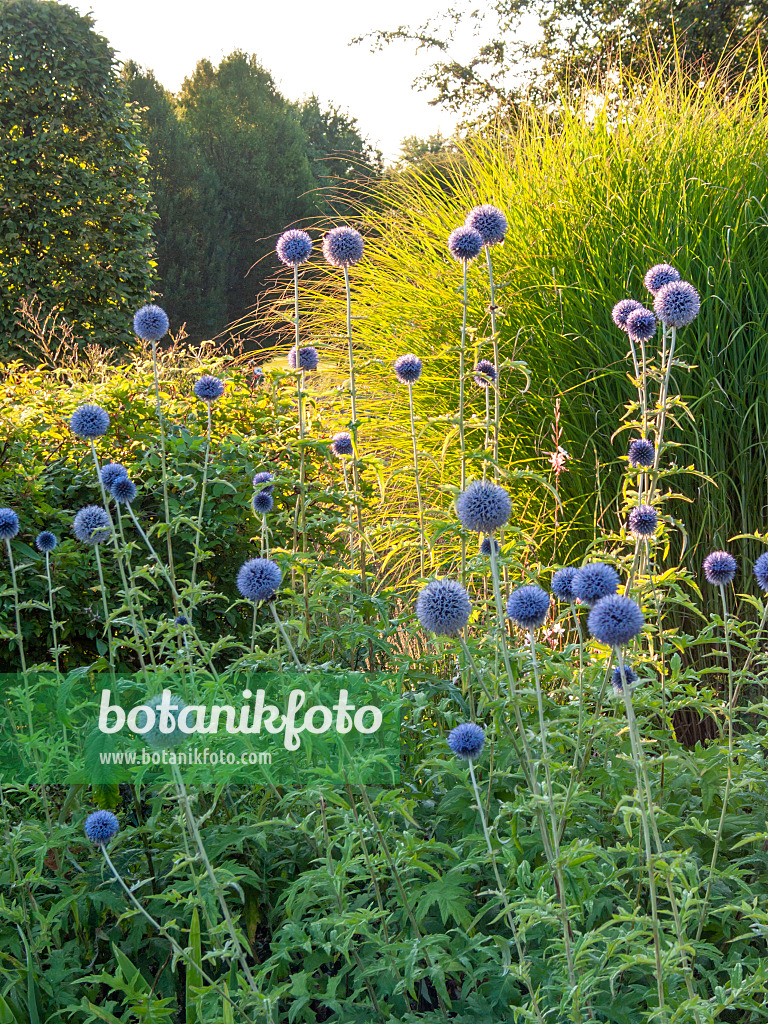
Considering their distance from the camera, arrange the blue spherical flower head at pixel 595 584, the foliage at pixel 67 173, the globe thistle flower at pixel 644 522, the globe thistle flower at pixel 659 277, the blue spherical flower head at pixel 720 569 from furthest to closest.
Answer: the foliage at pixel 67 173 < the globe thistle flower at pixel 659 277 < the blue spherical flower head at pixel 720 569 < the globe thistle flower at pixel 644 522 < the blue spherical flower head at pixel 595 584

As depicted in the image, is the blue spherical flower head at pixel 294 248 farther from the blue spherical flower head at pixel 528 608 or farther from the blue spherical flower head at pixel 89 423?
the blue spherical flower head at pixel 528 608

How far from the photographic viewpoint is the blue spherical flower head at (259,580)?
2.09 m

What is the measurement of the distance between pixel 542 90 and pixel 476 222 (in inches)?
478

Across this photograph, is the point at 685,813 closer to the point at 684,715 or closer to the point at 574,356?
the point at 684,715

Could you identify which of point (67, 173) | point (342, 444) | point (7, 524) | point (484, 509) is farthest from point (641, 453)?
point (67, 173)

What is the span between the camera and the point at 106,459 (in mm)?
3900

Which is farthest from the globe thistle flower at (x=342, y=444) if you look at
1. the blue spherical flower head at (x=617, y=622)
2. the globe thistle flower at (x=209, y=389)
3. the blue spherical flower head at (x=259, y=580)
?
the blue spherical flower head at (x=617, y=622)

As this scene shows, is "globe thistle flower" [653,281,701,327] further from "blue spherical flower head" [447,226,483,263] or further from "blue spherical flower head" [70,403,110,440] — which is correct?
"blue spherical flower head" [70,403,110,440]

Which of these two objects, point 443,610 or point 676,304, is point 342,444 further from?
point 443,610

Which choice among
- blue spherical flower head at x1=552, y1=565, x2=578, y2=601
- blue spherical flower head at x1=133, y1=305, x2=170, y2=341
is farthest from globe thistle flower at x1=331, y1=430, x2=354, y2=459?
blue spherical flower head at x1=552, y1=565, x2=578, y2=601

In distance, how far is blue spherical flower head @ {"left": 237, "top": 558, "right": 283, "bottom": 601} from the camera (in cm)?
209

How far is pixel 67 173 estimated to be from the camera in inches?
408

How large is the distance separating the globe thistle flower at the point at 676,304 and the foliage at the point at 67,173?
8.99 metres

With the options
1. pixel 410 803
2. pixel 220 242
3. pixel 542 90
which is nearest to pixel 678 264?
pixel 410 803
